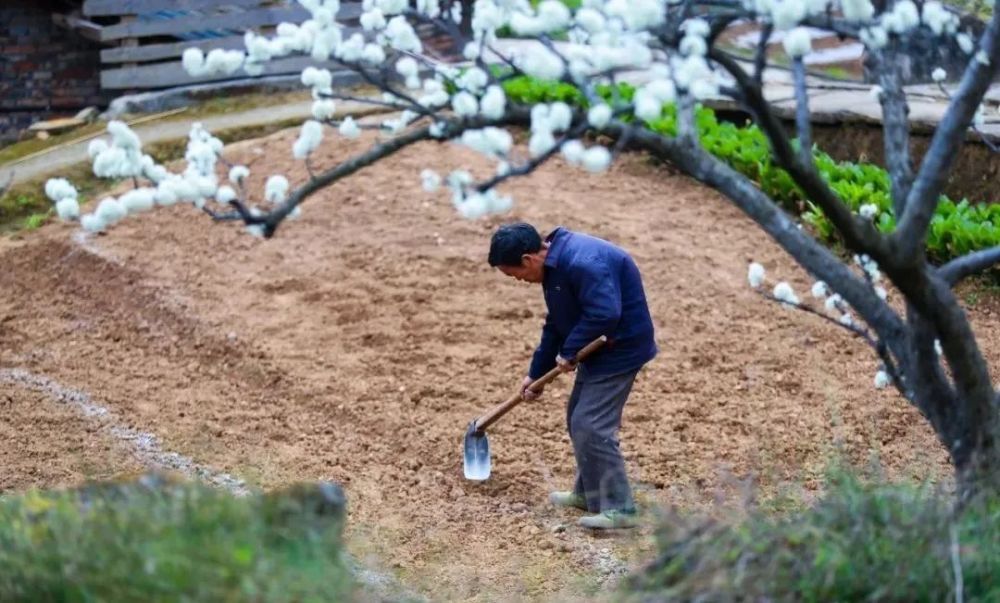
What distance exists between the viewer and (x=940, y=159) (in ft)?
13.5

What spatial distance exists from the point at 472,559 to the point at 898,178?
2554mm

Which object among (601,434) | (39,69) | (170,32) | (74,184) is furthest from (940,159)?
(39,69)

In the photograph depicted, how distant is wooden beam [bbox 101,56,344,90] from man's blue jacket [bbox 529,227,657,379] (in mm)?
7274

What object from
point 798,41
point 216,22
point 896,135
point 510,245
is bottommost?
point 216,22

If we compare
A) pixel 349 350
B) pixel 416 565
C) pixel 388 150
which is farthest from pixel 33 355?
pixel 388 150

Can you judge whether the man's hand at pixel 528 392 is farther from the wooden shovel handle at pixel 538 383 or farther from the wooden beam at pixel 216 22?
the wooden beam at pixel 216 22

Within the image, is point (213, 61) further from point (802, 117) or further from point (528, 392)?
point (528, 392)

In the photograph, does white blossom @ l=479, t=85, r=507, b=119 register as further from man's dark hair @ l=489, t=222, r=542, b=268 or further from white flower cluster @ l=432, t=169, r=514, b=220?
man's dark hair @ l=489, t=222, r=542, b=268

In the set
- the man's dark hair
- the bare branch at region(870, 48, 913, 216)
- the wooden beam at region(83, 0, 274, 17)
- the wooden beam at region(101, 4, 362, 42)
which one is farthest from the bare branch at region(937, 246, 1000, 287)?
the wooden beam at region(83, 0, 274, 17)

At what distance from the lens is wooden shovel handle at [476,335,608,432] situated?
5.87m

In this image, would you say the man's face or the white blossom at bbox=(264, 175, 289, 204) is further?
the man's face

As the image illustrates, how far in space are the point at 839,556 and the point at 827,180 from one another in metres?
6.74

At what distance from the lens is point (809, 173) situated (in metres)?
3.98

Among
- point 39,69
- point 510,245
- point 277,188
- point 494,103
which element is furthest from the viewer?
point 39,69
